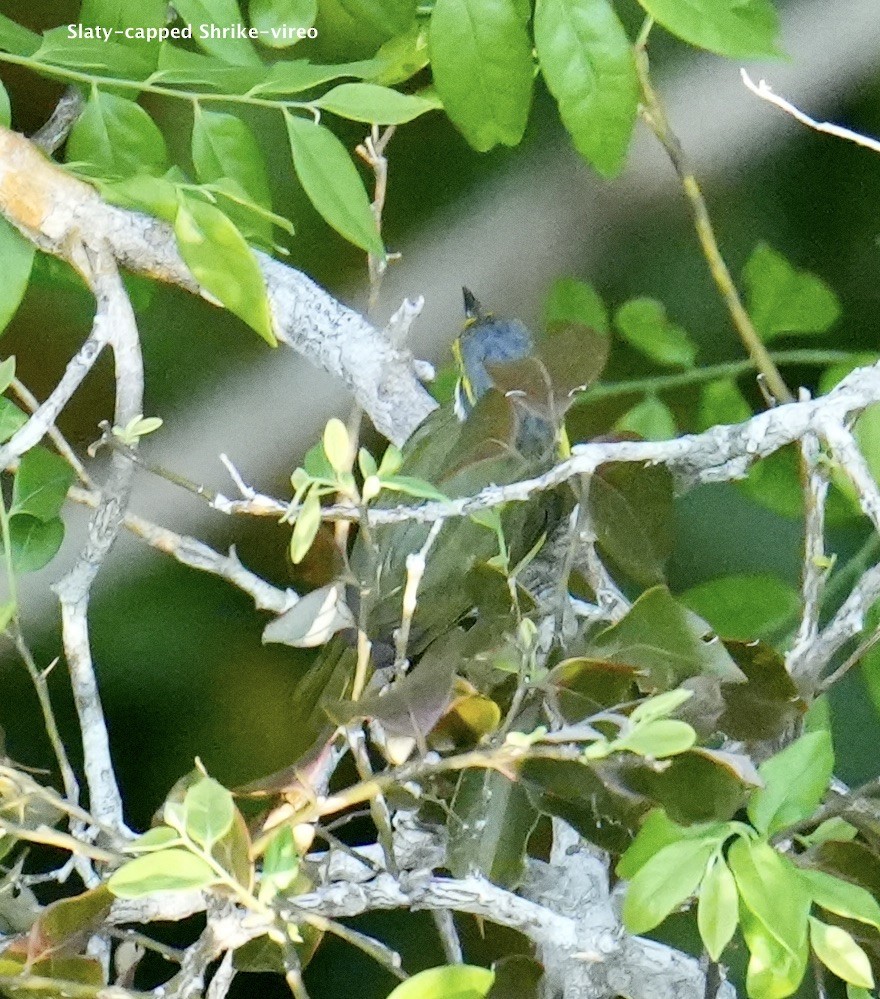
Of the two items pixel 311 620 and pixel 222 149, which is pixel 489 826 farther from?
pixel 222 149

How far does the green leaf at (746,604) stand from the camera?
685 millimetres

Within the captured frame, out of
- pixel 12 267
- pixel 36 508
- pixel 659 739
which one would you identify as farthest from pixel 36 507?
pixel 659 739

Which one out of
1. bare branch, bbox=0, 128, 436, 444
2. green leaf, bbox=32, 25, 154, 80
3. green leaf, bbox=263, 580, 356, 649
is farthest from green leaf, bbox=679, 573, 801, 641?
green leaf, bbox=32, 25, 154, 80

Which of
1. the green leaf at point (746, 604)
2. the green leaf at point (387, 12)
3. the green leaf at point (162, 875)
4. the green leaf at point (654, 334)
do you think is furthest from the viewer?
the green leaf at point (654, 334)

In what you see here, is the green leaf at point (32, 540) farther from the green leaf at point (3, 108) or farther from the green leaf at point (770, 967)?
the green leaf at point (770, 967)

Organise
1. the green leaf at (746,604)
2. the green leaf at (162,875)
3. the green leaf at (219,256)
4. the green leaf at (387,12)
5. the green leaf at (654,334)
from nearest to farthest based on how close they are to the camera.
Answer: the green leaf at (162,875), the green leaf at (219,256), the green leaf at (387,12), the green leaf at (746,604), the green leaf at (654,334)

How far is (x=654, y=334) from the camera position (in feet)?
2.64

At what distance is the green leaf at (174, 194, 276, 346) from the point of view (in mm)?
480

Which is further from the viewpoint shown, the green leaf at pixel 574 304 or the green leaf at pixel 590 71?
the green leaf at pixel 574 304

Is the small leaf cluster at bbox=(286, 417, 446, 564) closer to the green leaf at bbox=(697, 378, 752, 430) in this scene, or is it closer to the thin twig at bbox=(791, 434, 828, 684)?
the thin twig at bbox=(791, 434, 828, 684)

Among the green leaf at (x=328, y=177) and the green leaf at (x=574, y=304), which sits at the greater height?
the green leaf at (x=328, y=177)

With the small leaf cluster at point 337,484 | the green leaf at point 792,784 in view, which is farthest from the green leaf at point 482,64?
the green leaf at point 792,784

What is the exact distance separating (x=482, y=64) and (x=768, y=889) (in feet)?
1.25

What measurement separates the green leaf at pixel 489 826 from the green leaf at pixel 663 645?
75 millimetres
